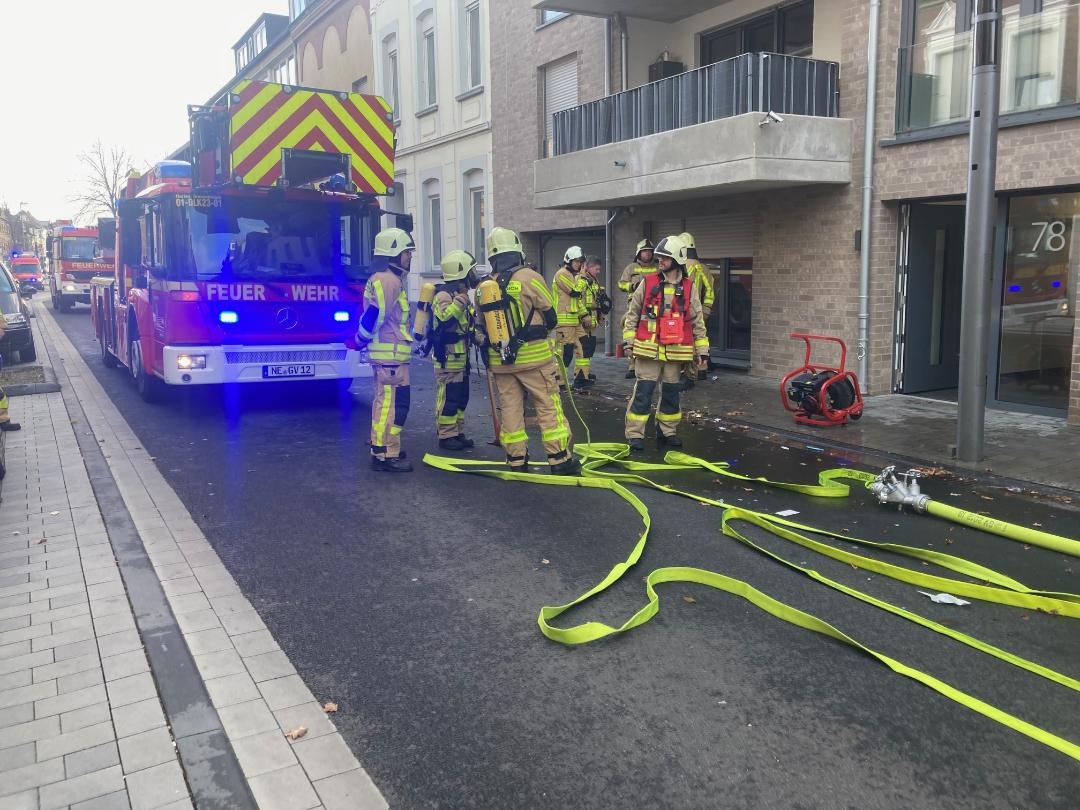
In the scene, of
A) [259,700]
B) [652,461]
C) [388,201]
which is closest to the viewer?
[259,700]

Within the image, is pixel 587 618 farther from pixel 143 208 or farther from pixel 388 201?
pixel 388 201

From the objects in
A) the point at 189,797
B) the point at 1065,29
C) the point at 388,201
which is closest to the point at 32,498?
the point at 189,797

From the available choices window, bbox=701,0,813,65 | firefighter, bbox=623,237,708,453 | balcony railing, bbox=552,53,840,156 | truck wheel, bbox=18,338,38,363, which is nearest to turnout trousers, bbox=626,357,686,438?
firefighter, bbox=623,237,708,453

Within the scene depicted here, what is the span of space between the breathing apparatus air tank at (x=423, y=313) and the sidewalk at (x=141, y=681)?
93.6 inches

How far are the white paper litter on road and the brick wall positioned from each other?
483 inches

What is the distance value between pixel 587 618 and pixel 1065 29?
8321 mm

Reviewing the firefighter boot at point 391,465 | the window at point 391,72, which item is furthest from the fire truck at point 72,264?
the firefighter boot at point 391,465

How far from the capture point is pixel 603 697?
360 cm

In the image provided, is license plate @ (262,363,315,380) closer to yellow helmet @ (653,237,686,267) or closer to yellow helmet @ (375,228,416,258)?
yellow helmet @ (375,228,416,258)

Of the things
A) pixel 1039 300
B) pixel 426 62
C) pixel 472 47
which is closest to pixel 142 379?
pixel 1039 300

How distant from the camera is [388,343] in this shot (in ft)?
24.9

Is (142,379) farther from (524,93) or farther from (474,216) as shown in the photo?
(474,216)

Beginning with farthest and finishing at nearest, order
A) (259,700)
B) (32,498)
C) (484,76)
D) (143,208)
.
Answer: (484,76)
(143,208)
(32,498)
(259,700)

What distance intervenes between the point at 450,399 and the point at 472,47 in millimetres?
14414
